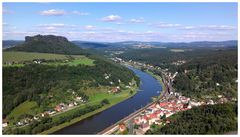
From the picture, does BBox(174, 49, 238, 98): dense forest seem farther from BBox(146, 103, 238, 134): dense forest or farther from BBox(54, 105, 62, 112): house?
BBox(54, 105, 62, 112): house

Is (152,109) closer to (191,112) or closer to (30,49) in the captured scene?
(191,112)

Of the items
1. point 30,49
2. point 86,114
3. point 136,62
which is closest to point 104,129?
point 86,114

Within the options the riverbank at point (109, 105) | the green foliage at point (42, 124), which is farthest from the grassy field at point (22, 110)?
the riverbank at point (109, 105)

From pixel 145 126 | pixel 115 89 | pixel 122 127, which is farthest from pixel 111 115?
pixel 115 89

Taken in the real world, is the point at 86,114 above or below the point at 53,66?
below

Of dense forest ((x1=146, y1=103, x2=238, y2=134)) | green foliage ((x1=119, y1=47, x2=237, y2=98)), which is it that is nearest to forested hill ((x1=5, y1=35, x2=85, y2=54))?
green foliage ((x1=119, y1=47, x2=237, y2=98))
